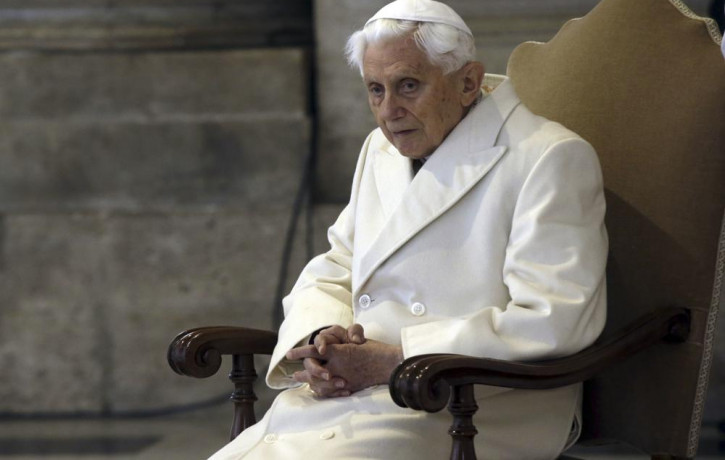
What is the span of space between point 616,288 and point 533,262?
44 cm

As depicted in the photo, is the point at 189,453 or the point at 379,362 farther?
the point at 189,453

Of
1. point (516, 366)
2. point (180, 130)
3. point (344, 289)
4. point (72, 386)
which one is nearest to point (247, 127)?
point (180, 130)

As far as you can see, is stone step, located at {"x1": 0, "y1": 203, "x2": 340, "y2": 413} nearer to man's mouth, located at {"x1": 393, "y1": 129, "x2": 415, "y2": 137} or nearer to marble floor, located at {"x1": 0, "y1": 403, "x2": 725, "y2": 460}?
marble floor, located at {"x1": 0, "y1": 403, "x2": 725, "y2": 460}

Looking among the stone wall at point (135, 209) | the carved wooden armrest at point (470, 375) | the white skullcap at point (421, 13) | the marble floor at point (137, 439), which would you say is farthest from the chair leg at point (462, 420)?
the stone wall at point (135, 209)

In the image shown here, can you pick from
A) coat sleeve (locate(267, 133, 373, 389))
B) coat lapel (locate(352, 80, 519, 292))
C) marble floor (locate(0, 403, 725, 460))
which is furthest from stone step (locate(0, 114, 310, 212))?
coat lapel (locate(352, 80, 519, 292))

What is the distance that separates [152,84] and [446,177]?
319 centimetres

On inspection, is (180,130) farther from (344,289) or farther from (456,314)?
(456,314)

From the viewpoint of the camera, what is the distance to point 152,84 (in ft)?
19.0

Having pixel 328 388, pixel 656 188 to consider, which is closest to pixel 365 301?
pixel 328 388

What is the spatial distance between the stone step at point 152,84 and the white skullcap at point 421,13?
288 centimetres

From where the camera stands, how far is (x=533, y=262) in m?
2.67

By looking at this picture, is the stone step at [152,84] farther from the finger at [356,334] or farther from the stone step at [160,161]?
the finger at [356,334]

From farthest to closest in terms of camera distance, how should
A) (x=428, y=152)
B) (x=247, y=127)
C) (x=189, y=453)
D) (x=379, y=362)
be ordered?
(x=247, y=127), (x=189, y=453), (x=428, y=152), (x=379, y=362)

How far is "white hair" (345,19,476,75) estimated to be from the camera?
2.84m
